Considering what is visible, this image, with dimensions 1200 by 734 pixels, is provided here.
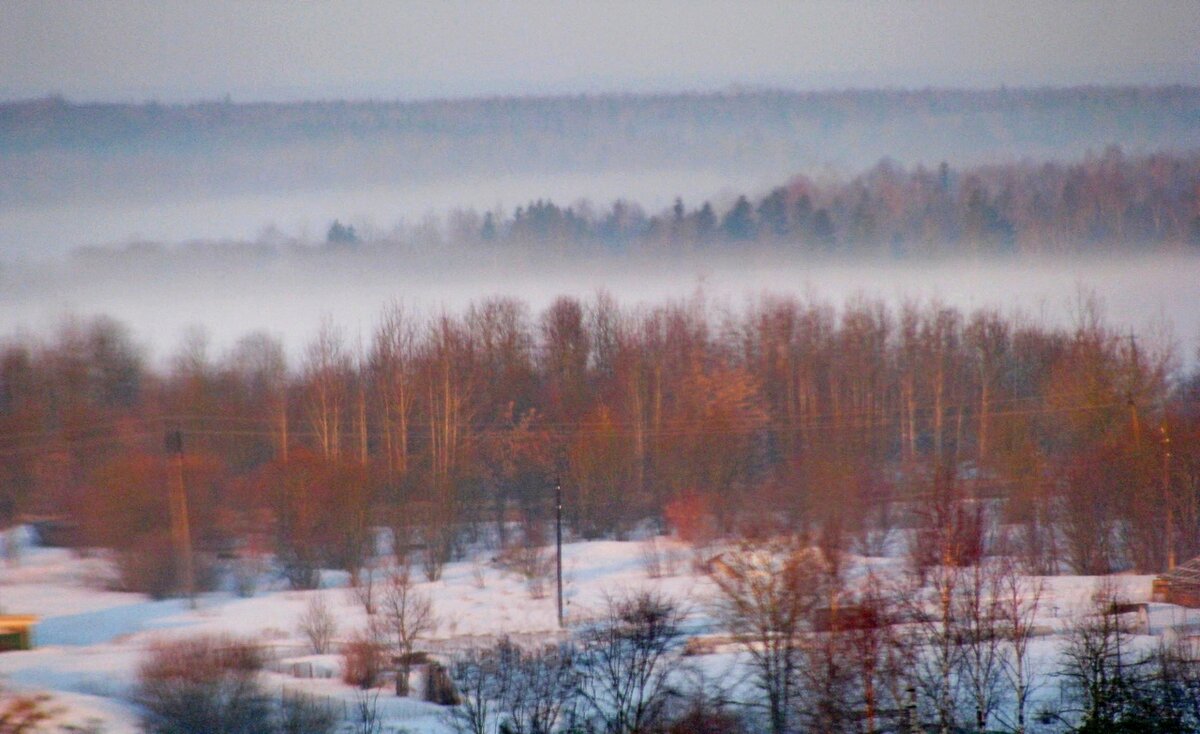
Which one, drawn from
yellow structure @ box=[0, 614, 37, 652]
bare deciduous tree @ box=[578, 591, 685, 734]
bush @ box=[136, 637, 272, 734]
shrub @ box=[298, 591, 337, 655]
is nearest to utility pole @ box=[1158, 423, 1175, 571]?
bare deciduous tree @ box=[578, 591, 685, 734]

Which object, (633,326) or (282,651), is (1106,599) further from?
(633,326)

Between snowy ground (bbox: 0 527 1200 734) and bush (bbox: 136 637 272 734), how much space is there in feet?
0.82

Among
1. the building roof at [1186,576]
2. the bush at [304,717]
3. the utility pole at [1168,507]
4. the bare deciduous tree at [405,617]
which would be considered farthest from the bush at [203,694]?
the utility pole at [1168,507]

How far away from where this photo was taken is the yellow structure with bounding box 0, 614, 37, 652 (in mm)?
14578

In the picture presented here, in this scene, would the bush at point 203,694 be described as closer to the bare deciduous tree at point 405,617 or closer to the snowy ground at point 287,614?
the snowy ground at point 287,614

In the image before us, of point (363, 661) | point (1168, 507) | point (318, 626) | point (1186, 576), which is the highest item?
point (1168, 507)

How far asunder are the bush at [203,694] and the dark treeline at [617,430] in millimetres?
6362

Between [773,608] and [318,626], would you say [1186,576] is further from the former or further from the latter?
[318,626]

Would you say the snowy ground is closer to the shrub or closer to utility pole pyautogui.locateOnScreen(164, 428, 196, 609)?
the shrub

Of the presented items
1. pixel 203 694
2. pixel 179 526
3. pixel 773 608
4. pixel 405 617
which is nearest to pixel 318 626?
pixel 405 617

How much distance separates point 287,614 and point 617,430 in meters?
9.59

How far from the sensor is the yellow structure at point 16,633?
1458cm

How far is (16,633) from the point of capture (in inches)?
582

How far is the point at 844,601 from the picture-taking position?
12.2 meters
